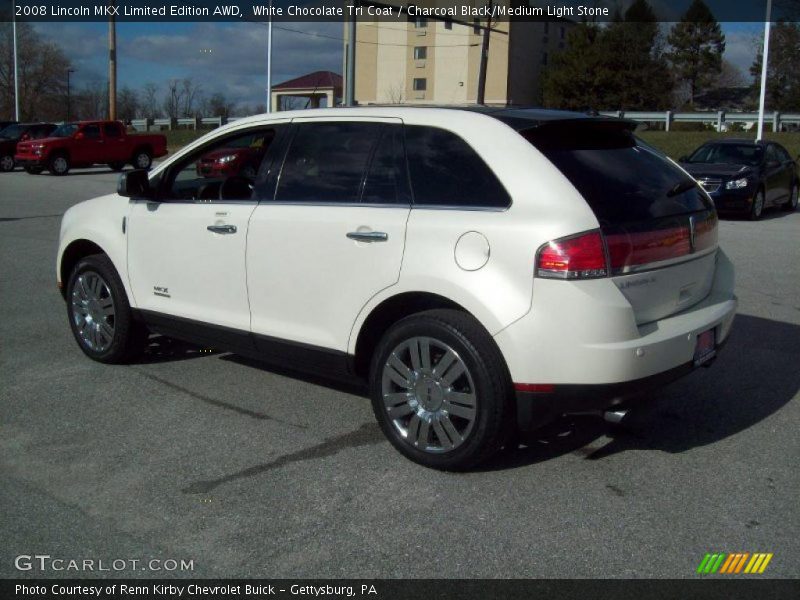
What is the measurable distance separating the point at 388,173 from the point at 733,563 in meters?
2.55

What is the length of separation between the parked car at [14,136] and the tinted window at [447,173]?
30726 mm

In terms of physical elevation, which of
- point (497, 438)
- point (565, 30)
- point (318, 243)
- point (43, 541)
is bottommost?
point (43, 541)

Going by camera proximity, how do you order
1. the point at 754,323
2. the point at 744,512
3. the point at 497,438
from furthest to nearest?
the point at 754,323, the point at 497,438, the point at 744,512

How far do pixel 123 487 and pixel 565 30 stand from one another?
7865cm

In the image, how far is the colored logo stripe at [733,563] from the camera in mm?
3527

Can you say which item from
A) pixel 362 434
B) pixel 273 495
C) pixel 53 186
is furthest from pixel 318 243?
pixel 53 186

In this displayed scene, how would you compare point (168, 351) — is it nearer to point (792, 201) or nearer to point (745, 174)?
point (745, 174)

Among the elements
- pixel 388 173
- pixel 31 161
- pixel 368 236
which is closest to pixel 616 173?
pixel 388 173

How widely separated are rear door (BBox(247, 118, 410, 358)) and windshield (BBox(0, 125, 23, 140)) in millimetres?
32031

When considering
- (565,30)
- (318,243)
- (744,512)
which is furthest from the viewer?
(565,30)

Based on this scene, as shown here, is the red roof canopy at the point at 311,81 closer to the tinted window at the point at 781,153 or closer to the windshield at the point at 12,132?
the windshield at the point at 12,132

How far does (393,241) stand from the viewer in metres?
4.57

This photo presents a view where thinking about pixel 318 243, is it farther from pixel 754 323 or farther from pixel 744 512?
pixel 754 323

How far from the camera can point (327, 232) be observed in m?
4.85
